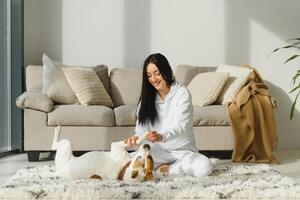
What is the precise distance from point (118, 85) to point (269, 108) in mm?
1551

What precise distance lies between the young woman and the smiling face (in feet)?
1.00

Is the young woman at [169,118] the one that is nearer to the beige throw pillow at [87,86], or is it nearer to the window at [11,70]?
the beige throw pillow at [87,86]

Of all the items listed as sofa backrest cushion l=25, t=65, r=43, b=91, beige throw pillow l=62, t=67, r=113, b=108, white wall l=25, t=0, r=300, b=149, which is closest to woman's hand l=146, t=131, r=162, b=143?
beige throw pillow l=62, t=67, r=113, b=108

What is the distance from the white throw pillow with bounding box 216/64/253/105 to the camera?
495 centimetres

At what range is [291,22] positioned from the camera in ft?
18.9

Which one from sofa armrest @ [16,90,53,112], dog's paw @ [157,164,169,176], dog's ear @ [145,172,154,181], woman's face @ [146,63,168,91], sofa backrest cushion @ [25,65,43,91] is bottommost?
dog's paw @ [157,164,169,176]

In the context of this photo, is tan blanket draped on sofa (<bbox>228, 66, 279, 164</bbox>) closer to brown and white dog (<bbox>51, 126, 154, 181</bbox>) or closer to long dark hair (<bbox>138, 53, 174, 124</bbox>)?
long dark hair (<bbox>138, 53, 174, 124</bbox>)

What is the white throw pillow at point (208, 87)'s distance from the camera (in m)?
4.97

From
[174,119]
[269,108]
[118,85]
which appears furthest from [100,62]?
[174,119]

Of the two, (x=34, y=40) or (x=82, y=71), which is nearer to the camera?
(x=82, y=71)

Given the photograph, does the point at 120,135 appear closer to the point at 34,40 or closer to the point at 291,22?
the point at 34,40

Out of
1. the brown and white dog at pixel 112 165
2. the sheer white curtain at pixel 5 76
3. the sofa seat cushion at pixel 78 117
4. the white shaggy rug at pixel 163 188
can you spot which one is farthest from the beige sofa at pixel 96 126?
the brown and white dog at pixel 112 165

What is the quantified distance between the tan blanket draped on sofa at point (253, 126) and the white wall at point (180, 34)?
41.9 inches

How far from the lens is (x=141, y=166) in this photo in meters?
3.23
